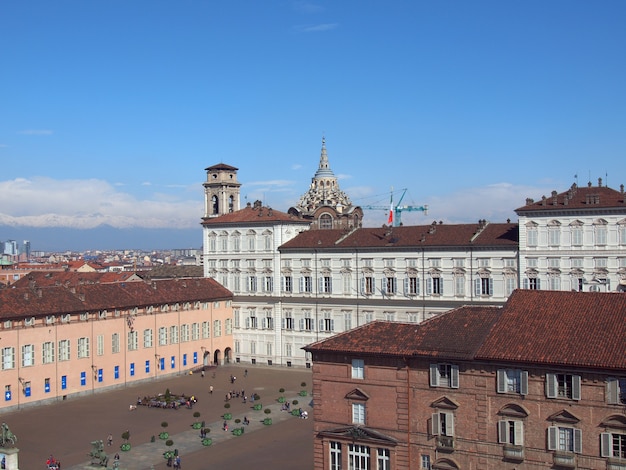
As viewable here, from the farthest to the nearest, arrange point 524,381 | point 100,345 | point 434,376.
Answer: point 100,345 → point 434,376 → point 524,381

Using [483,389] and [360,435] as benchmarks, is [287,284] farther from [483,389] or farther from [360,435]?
[483,389]

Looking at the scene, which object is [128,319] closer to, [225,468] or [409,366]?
[225,468]

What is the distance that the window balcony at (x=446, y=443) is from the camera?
37.2 meters

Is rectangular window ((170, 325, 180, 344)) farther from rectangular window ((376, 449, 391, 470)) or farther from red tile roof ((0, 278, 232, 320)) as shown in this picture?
rectangular window ((376, 449, 391, 470))

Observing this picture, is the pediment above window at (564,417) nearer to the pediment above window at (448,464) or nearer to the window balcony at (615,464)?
the window balcony at (615,464)

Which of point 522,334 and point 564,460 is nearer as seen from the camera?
point 564,460

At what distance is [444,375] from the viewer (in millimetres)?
37719

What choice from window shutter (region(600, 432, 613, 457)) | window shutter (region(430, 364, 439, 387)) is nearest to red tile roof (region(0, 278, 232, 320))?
window shutter (region(430, 364, 439, 387))

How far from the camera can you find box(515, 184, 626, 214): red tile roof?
6769 centimetres

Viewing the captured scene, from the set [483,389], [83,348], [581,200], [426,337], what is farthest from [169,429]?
[581,200]

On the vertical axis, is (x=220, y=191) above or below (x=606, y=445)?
above

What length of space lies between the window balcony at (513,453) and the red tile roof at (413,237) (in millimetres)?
37840

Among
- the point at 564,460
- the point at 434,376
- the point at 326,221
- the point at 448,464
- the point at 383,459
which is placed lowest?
the point at 383,459

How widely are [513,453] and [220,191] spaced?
68122 millimetres
